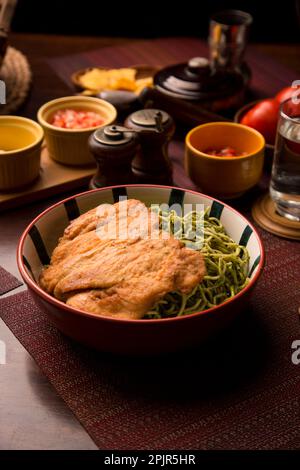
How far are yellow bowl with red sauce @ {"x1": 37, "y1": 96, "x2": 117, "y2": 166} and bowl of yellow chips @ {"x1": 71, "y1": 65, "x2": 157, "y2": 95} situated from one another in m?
0.27

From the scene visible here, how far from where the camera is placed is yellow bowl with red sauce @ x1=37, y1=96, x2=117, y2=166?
2.11 metres

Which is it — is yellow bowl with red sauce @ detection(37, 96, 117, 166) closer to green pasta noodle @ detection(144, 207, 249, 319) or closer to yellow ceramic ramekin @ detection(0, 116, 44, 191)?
yellow ceramic ramekin @ detection(0, 116, 44, 191)

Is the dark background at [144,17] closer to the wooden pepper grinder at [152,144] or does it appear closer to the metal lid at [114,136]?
the wooden pepper grinder at [152,144]

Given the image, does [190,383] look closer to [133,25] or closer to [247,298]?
[247,298]

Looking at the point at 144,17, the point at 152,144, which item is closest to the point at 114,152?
the point at 152,144

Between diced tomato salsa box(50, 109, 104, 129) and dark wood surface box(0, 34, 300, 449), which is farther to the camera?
diced tomato salsa box(50, 109, 104, 129)

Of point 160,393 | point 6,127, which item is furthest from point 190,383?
point 6,127

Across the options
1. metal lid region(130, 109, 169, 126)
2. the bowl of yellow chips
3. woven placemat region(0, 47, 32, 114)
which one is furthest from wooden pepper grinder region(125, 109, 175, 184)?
woven placemat region(0, 47, 32, 114)

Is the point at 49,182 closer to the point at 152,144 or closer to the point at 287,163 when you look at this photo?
the point at 152,144

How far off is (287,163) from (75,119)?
0.77 metres

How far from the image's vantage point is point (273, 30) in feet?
12.9

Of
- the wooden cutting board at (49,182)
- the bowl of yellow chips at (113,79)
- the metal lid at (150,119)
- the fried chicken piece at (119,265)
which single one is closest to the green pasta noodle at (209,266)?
the fried chicken piece at (119,265)

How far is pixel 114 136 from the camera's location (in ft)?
6.07

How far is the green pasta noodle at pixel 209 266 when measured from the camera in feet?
4.60
